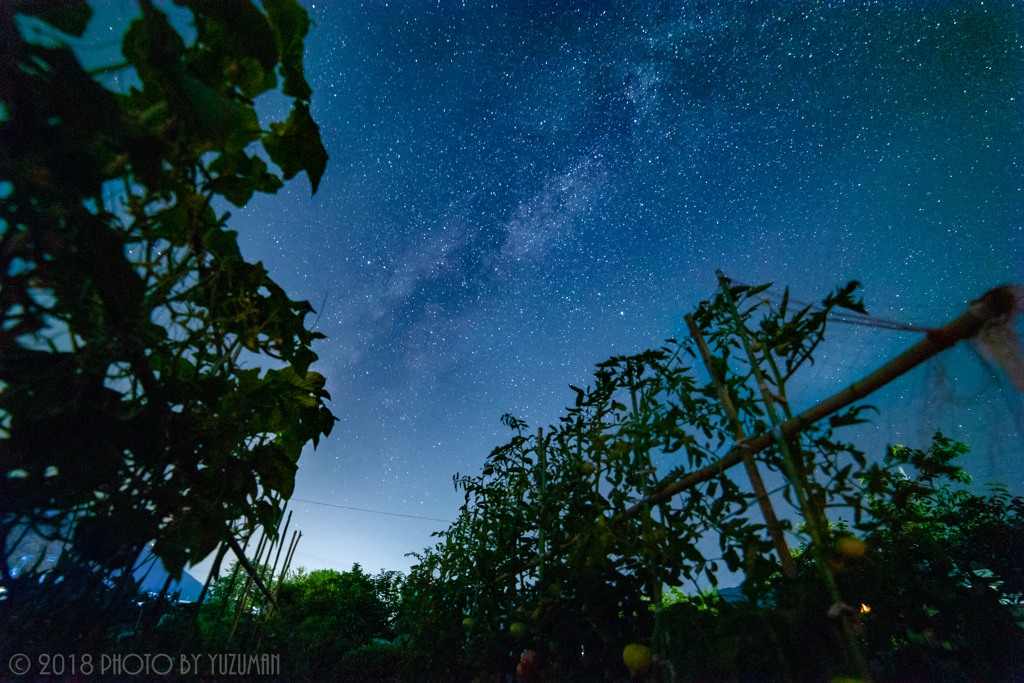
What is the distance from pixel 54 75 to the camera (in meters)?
0.86

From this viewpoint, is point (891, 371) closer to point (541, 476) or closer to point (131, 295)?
point (541, 476)

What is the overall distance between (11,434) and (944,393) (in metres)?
2.49

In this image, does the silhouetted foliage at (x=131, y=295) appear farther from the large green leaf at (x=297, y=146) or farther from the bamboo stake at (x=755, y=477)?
the bamboo stake at (x=755, y=477)

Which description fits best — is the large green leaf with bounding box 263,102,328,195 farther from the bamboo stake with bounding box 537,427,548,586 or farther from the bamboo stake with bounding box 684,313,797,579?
the bamboo stake with bounding box 537,427,548,586

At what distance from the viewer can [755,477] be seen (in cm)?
122

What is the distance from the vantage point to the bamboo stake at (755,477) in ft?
3.62

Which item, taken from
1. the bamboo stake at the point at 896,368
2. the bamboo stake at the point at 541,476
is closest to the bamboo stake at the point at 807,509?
the bamboo stake at the point at 896,368

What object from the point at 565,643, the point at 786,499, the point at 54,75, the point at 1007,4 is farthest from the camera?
the point at 1007,4

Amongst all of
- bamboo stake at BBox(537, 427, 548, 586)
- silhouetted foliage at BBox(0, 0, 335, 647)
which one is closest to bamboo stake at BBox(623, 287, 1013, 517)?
bamboo stake at BBox(537, 427, 548, 586)

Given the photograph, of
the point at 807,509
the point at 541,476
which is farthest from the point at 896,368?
the point at 541,476

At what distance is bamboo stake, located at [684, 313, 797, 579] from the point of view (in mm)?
1104

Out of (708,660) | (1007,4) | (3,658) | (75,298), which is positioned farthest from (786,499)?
(1007,4)

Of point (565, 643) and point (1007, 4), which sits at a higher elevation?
point (1007, 4)

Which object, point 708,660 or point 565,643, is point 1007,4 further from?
point 565,643
